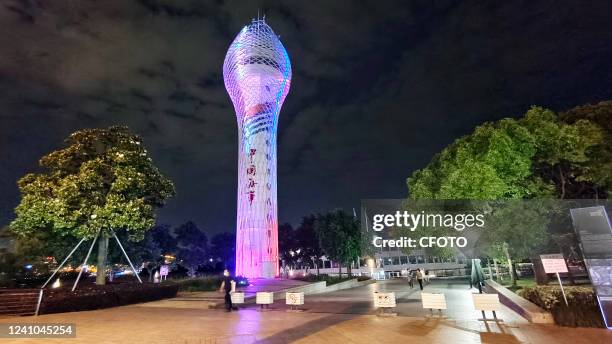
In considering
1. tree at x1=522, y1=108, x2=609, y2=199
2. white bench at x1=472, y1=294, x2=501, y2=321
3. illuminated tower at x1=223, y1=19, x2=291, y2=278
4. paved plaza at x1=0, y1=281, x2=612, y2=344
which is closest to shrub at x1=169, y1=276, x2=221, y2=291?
illuminated tower at x1=223, y1=19, x2=291, y2=278

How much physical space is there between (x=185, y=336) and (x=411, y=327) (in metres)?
6.59

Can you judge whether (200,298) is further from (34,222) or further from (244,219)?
(244,219)

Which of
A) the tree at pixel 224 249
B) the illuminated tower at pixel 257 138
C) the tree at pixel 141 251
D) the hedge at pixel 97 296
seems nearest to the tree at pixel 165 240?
the tree at pixel 224 249

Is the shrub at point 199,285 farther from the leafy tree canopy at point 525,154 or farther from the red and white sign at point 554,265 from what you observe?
the red and white sign at point 554,265

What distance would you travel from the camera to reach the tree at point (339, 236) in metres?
49.5

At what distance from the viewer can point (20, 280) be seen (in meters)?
27.8

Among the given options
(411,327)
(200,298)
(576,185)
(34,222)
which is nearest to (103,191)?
(34,222)

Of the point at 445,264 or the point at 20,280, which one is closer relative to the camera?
the point at 20,280

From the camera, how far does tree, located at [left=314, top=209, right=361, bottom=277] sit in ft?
162

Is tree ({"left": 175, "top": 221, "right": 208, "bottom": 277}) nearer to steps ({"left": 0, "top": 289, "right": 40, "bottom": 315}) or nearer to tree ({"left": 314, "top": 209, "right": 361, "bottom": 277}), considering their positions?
tree ({"left": 314, "top": 209, "right": 361, "bottom": 277})

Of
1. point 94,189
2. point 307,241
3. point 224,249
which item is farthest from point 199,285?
→ point 224,249

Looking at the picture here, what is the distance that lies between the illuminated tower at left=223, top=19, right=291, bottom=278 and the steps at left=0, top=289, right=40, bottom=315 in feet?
77.4

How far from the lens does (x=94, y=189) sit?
21.0 metres

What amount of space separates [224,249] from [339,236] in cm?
3521
